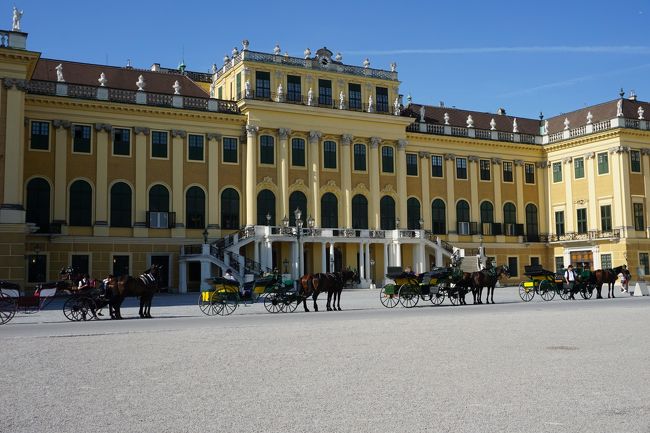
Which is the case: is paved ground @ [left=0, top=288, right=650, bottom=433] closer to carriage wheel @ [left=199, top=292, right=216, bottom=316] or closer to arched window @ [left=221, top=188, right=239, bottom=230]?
carriage wheel @ [left=199, top=292, right=216, bottom=316]

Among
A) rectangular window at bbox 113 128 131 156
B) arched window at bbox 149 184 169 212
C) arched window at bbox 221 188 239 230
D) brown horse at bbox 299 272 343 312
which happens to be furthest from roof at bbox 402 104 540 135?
brown horse at bbox 299 272 343 312

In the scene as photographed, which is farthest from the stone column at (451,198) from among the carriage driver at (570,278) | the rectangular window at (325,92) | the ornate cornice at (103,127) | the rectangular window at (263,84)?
the ornate cornice at (103,127)

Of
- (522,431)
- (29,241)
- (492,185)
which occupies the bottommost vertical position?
(522,431)

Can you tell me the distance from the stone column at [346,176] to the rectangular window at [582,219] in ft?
67.2

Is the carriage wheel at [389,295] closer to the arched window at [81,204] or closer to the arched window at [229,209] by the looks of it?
the arched window at [229,209]

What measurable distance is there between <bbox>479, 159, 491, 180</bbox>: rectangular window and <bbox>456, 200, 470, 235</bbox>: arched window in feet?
10.3

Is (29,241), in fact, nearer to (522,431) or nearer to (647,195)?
(522,431)

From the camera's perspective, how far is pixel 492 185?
6238 centimetres

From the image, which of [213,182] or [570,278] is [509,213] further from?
[570,278]

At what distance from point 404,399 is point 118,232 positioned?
41.1 metres

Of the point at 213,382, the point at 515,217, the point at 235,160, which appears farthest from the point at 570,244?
the point at 213,382

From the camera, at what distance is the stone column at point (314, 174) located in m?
53.4

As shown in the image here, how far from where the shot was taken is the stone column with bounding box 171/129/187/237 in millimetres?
49312

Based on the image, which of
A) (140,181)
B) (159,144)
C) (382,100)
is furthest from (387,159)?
(140,181)
